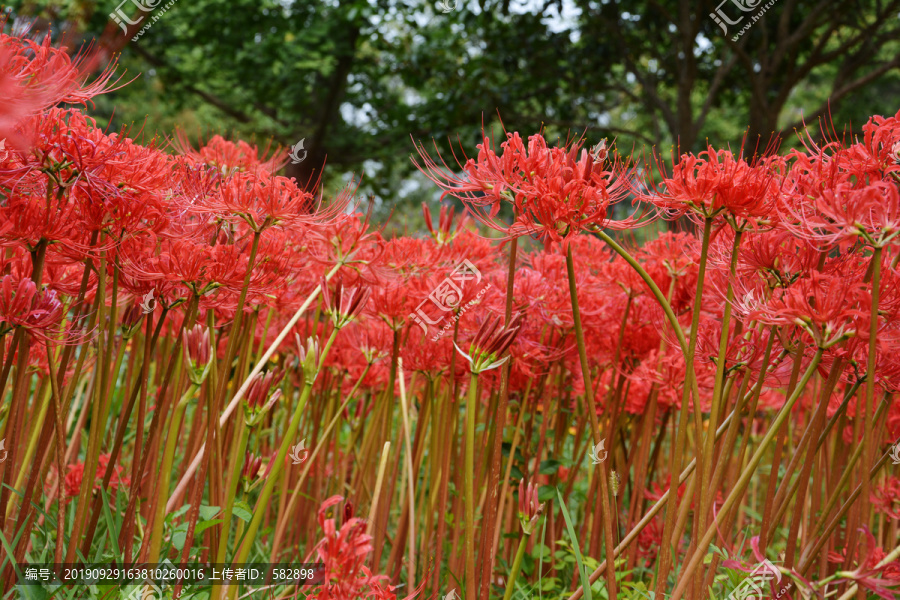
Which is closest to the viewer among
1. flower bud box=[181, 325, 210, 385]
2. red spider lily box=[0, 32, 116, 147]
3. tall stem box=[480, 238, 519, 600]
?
red spider lily box=[0, 32, 116, 147]

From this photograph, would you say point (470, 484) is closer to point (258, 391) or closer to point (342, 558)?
point (342, 558)

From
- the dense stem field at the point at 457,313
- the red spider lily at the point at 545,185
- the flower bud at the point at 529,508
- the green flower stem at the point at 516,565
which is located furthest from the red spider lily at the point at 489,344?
the green flower stem at the point at 516,565

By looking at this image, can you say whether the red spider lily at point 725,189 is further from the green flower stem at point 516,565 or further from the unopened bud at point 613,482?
the green flower stem at point 516,565

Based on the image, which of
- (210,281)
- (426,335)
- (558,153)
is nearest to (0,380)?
(210,281)

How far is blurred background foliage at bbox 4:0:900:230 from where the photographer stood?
678cm

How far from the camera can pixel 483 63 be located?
7.89 metres

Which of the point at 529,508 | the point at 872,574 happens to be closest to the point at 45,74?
the point at 529,508

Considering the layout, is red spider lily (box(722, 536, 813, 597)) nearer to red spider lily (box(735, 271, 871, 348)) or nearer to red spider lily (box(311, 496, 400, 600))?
red spider lily (box(735, 271, 871, 348))

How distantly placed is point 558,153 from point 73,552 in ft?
5.17

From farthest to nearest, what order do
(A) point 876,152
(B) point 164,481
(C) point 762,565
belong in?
(A) point 876,152
(B) point 164,481
(C) point 762,565

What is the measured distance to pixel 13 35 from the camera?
63.4 inches

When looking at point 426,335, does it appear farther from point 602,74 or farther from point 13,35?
point 602,74

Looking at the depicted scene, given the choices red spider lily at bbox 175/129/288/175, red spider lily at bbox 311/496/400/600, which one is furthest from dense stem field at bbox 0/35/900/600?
red spider lily at bbox 175/129/288/175

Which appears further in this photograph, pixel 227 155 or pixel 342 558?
pixel 227 155
